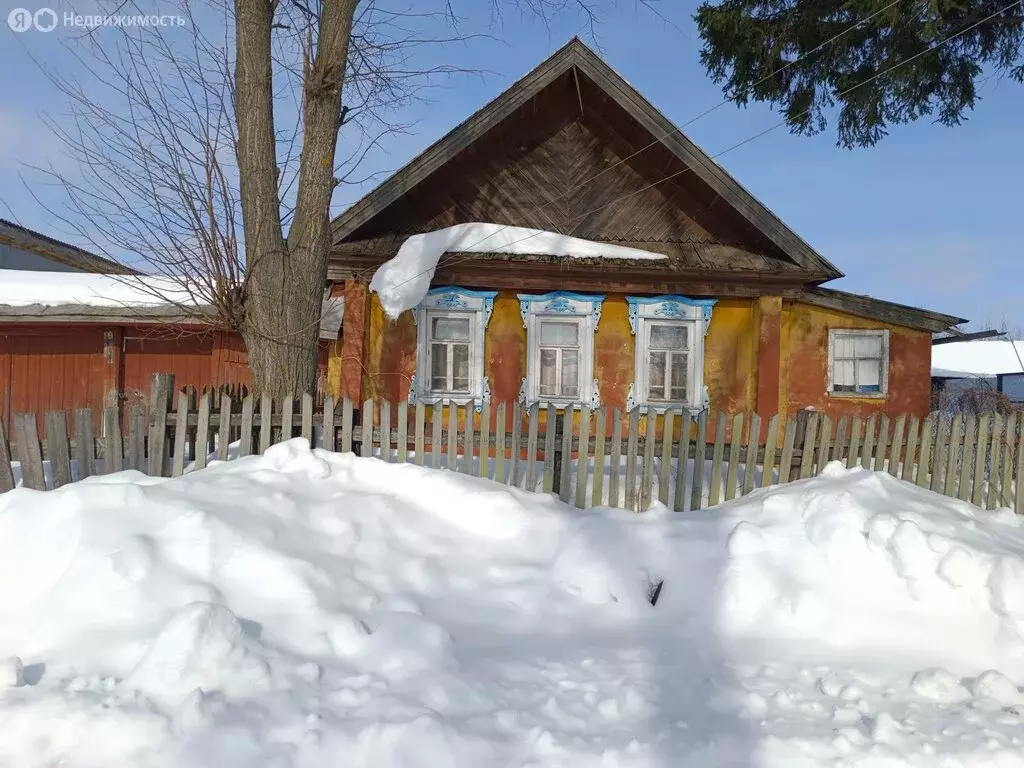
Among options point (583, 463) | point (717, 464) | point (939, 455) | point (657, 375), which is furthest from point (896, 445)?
→ point (657, 375)

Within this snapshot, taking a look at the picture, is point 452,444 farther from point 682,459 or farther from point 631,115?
point 631,115

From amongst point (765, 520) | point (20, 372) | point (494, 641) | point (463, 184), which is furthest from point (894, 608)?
point (20, 372)

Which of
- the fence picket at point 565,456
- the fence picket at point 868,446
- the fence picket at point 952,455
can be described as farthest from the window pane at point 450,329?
the fence picket at point 952,455

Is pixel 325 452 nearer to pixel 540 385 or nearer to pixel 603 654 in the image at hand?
pixel 603 654

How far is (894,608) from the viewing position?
3980 mm

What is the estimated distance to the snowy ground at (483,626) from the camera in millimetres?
2678

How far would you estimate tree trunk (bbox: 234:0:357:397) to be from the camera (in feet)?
20.0

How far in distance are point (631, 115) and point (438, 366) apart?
172 inches

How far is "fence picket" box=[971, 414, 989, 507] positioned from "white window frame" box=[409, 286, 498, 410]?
583cm

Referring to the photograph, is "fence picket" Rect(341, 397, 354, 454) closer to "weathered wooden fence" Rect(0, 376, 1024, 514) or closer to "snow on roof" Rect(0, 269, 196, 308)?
"weathered wooden fence" Rect(0, 376, 1024, 514)

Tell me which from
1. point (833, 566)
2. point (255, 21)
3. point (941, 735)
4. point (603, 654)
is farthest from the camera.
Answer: point (255, 21)

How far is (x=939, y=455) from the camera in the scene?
21.9 feet

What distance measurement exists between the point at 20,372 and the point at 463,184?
26.2 feet

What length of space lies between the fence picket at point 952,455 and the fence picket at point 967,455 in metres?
0.07
